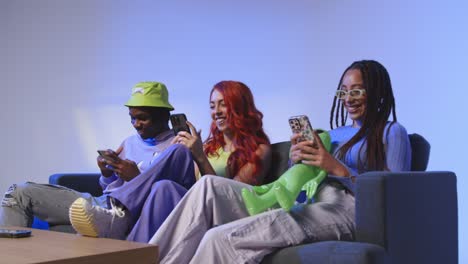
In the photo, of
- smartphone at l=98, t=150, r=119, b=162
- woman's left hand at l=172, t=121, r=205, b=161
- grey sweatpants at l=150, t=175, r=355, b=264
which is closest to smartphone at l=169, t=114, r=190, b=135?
woman's left hand at l=172, t=121, r=205, b=161

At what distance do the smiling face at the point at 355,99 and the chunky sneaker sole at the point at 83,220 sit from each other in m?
1.02

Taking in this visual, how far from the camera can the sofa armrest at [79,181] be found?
9.41 ft

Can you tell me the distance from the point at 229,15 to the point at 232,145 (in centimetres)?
153

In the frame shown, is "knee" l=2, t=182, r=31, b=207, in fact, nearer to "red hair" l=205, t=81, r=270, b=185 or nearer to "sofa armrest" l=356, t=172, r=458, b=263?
"red hair" l=205, t=81, r=270, b=185

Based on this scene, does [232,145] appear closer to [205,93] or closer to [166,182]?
[166,182]

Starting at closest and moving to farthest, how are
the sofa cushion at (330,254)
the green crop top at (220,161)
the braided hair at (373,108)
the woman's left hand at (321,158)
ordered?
the sofa cushion at (330,254), the woman's left hand at (321,158), the braided hair at (373,108), the green crop top at (220,161)

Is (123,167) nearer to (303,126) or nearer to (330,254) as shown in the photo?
(303,126)

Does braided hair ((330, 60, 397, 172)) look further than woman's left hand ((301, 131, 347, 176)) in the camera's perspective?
Yes

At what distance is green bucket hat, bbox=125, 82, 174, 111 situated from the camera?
2.70 m

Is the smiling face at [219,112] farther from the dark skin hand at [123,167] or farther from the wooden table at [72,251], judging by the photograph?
the wooden table at [72,251]

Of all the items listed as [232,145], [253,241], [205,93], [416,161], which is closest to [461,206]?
[416,161]

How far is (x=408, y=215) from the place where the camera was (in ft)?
5.94

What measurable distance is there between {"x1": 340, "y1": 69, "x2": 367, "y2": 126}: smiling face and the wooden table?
39.1 inches

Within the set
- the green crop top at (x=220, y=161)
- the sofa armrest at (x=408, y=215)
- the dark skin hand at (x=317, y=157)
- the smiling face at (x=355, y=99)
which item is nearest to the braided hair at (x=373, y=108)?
the smiling face at (x=355, y=99)
